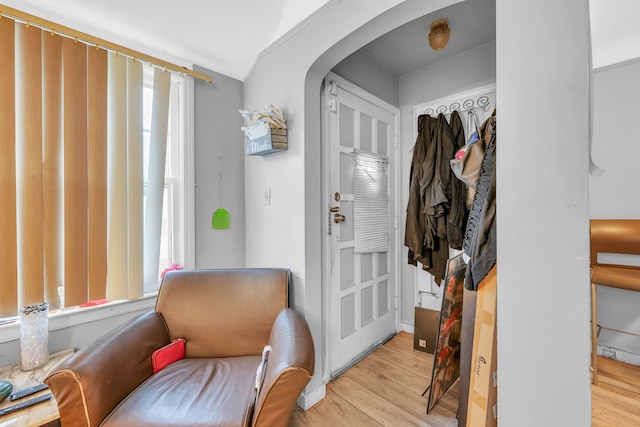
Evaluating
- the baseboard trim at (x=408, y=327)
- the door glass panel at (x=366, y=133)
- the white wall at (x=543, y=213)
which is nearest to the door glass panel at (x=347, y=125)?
the door glass panel at (x=366, y=133)

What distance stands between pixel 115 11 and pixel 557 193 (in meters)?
2.14

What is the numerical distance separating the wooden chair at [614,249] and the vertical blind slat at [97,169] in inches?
97.1

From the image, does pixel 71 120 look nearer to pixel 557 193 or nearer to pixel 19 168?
pixel 19 168

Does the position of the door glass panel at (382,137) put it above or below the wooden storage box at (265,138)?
above

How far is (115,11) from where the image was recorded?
139cm

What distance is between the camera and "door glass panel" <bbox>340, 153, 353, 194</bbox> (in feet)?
6.23

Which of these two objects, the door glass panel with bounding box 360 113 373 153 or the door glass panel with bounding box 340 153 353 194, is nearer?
the door glass panel with bounding box 340 153 353 194

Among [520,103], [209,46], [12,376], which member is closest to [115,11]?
[209,46]

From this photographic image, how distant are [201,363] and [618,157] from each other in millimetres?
A: 2225

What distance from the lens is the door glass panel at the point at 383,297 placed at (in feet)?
7.47

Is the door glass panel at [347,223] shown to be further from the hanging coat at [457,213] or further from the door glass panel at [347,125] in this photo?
the hanging coat at [457,213]

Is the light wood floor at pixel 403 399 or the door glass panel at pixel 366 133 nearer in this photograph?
the light wood floor at pixel 403 399

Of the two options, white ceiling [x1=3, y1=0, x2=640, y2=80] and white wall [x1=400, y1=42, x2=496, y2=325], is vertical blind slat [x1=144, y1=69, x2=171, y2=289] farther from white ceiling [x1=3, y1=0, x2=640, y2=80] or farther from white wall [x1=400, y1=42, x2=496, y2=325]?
white wall [x1=400, y1=42, x2=496, y2=325]

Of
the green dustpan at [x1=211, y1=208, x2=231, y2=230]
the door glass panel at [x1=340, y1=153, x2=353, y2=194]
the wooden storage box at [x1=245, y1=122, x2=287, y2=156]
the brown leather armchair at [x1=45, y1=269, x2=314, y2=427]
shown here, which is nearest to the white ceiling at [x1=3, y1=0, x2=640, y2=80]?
the wooden storage box at [x1=245, y1=122, x2=287, y2=156]
